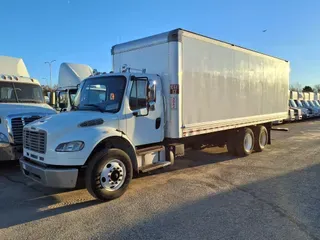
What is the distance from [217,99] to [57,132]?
16.0ft

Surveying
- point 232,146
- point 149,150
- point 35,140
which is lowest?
point 232,146

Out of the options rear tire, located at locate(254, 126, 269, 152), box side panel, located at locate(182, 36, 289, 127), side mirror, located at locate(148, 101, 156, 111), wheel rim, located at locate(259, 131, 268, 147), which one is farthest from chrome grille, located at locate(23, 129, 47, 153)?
wheel rim, located at locate(259, 131, 268, 147)

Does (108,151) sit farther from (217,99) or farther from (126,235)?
(217,99)

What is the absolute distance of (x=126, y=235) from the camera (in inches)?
167

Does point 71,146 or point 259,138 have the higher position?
point 71,146

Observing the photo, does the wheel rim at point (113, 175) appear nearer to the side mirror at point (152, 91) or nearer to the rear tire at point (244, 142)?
the side mirror at point (152, 91)

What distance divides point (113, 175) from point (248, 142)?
21.1ft

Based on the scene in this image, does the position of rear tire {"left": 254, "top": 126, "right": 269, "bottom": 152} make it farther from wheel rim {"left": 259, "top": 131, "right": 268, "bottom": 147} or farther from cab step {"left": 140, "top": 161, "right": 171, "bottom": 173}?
cab step {"left": 140, "top": 161, "right": 171, "bottom": 173}

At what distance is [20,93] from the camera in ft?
30.9

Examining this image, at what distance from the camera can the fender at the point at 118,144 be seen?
226 inches

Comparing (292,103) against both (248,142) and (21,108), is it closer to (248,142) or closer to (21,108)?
(248,142)

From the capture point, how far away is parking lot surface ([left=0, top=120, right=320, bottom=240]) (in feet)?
14.3

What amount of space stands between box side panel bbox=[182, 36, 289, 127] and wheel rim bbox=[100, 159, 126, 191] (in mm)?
2209

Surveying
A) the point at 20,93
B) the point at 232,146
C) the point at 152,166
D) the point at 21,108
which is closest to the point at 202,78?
the point at 152,166
